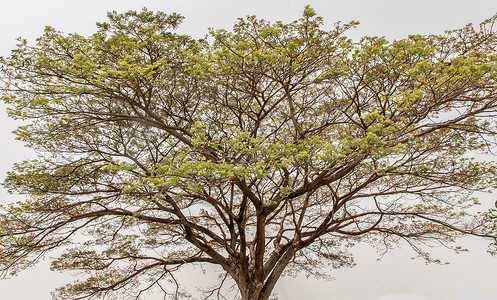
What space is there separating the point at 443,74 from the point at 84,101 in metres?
5.95

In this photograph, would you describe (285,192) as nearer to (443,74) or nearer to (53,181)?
(443,74)

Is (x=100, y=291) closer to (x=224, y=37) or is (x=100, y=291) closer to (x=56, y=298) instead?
(x=56, y=298)

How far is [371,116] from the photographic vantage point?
176 inches

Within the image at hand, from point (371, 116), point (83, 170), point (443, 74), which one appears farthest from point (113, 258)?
point (443, 74)

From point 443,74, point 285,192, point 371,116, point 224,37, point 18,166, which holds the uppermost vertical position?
point 224,37

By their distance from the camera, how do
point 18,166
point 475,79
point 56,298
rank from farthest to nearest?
point 56,298, point 18,166, point 475,79

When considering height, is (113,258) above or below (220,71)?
below

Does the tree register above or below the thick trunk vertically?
above

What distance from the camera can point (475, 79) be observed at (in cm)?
438

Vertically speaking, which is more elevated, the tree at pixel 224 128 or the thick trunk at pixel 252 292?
the tree at pixel 224 128

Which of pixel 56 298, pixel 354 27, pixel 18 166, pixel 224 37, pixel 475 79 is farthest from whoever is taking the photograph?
pixel 56 298

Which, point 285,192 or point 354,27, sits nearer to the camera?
point 285,192

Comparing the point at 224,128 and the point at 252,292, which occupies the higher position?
the point at 224,128

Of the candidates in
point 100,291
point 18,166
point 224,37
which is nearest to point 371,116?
point 224,37
